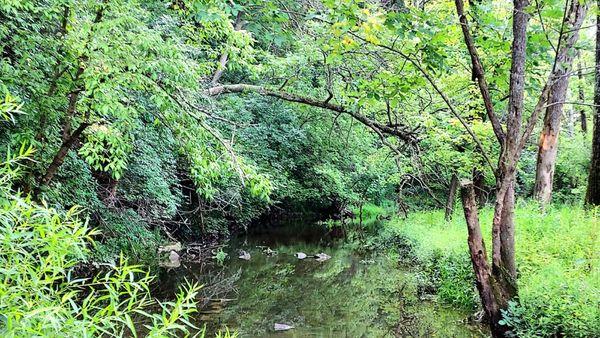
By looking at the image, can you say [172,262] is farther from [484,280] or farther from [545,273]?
[545,273]

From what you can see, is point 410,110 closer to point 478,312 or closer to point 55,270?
point 478,312

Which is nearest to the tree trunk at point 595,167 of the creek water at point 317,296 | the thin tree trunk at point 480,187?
the creek water at point 317,296

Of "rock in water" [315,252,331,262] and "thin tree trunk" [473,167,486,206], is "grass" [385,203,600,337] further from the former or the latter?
"rock in water" [315,252,331,262]

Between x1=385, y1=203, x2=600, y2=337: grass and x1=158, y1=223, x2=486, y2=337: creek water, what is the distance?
24.2 inches

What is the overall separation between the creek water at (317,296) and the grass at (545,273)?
A: 614 mm

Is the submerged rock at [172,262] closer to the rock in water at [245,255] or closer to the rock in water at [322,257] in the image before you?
the rock in water at [245,255]

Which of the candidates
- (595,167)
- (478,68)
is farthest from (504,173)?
(595,167)

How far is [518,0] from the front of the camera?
5.11 m

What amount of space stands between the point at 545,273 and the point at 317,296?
183 inches

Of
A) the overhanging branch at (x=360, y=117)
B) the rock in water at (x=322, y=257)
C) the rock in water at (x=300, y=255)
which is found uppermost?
the overhanging branch at (x=360, y=117)

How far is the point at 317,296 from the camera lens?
931 centimetres

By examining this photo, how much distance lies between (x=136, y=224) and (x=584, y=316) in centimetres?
872

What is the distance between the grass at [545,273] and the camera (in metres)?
4.82

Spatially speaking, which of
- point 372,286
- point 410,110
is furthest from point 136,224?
point 410,110
